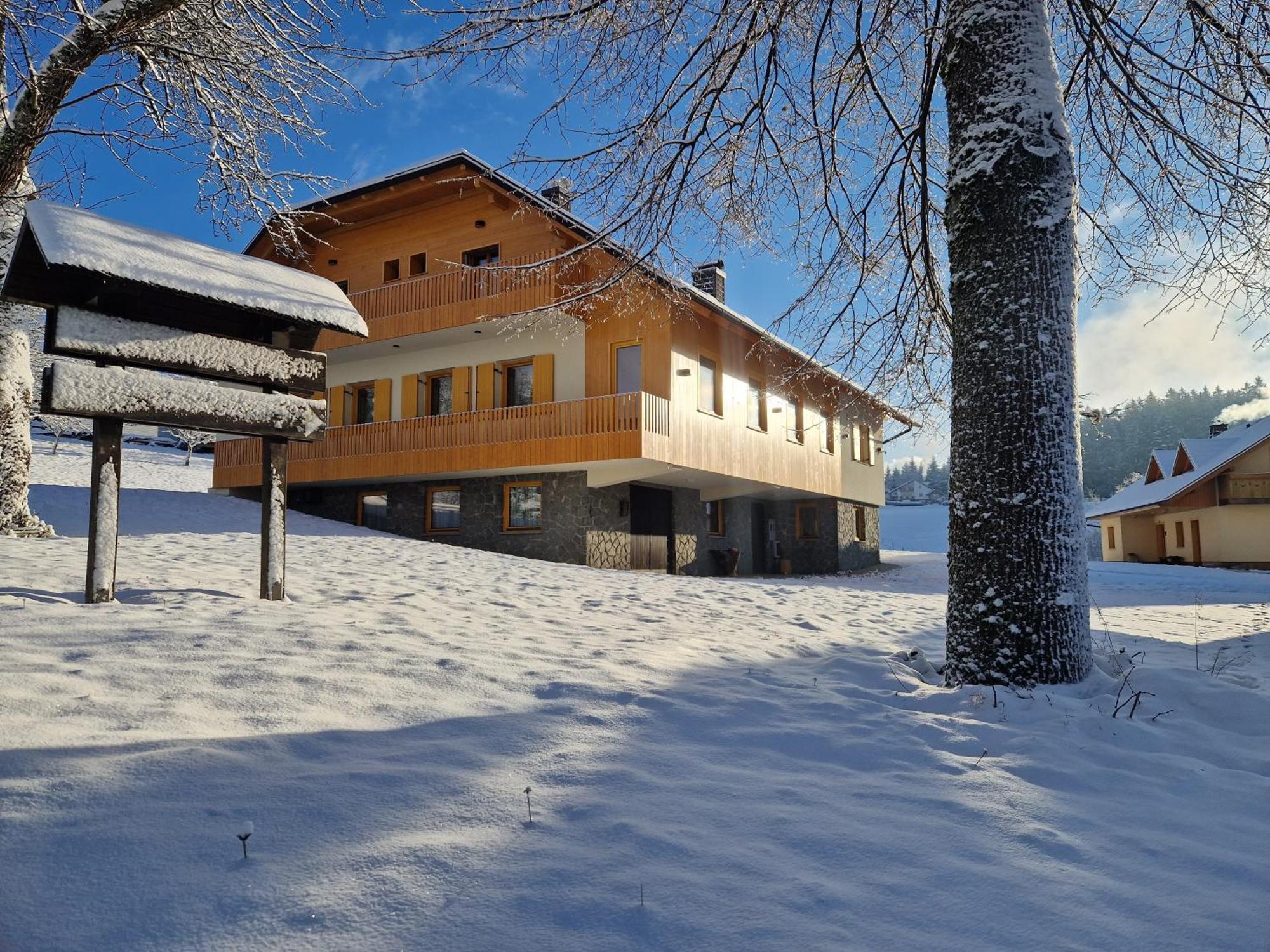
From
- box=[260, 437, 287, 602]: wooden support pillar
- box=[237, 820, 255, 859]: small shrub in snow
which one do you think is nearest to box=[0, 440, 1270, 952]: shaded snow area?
box=[237, 820, 255, 859]: small shrub in snow

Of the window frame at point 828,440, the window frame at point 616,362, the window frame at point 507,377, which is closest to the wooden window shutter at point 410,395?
the window frame at point 507,377

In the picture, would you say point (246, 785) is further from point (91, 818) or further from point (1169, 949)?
point (1169, 949)

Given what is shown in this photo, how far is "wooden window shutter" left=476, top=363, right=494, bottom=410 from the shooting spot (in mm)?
17156

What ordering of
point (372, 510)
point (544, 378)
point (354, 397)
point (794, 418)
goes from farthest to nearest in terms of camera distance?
point (794, 418)
point (354, 397)
point (372, 510)
point (544, 378)

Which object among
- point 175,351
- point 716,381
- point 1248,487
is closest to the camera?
point 175,351

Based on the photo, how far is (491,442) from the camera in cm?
1588

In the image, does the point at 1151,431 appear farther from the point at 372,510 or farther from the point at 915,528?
the point at 372,510

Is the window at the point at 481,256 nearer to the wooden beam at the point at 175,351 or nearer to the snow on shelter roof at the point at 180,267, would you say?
the snow on shelter roof at the point at 180,267

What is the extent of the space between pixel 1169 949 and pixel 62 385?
20.5ft

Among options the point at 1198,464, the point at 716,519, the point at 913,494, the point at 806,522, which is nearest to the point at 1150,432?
the point at 913,494

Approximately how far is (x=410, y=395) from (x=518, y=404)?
3.00 meters

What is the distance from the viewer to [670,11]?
20.8ft

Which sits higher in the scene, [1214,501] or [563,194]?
[563,194]

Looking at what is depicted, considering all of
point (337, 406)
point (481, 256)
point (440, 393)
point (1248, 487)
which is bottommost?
point (1248, 487)
